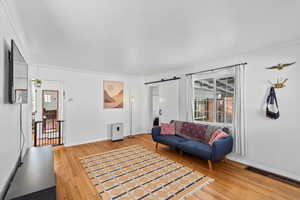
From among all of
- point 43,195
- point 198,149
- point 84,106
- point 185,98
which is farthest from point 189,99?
point 43,195

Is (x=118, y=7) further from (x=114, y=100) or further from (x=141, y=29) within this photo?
(x=114, y=100)

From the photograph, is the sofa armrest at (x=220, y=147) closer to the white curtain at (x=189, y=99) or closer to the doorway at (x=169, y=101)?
the white curtain at (x=189, y=99)

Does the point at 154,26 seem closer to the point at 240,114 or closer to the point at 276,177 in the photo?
the point at 240,114

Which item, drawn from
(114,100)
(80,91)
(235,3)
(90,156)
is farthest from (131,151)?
(235,3)

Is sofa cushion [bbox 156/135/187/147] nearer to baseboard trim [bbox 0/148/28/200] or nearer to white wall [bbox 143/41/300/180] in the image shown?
white wall [bbox 143/41/300/180]

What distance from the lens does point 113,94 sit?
5145 mm

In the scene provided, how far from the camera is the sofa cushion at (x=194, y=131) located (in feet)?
11.1

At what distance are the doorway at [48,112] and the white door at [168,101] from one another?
3.68 m

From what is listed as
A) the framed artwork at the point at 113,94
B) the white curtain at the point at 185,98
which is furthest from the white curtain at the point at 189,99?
the framed artwork at the point at 113,94

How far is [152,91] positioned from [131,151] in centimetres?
312

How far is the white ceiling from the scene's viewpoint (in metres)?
1.46

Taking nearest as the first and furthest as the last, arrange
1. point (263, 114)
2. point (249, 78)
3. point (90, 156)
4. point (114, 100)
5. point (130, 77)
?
point (263, 114)
point (249, 78)
point (90, 156)
point (114, 100)
point (130, 77)

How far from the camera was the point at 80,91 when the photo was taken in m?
4.44

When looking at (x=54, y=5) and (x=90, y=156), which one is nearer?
(x=54, y=5)
